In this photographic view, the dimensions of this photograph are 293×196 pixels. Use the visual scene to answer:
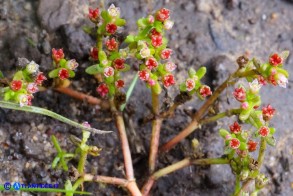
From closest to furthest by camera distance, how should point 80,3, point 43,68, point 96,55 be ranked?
point 96,55 < point 43,68 < point 80,3

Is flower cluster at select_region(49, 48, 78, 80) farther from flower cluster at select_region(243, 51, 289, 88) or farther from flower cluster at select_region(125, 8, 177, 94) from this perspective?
flower cluster at select_region(243, 51, 289, 88)

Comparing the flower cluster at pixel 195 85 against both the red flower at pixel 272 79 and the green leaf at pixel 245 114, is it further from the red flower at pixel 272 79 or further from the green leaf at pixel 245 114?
the red flower at pixel 272 79

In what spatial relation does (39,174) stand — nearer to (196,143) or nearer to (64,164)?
(64,164)

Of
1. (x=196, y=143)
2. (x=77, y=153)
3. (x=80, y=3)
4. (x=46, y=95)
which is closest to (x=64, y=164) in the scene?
(x=77, y=153)

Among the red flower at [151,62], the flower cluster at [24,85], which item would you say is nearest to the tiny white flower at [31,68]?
the flower cluster at [24,85]

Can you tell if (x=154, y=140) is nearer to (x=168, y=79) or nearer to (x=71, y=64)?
(x=168, y=79)

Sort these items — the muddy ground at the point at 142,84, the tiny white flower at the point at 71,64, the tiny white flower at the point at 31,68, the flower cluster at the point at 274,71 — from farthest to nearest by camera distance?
1. the muddy ground at the point at 142,84
2. the tiny white flower at the point at 71,64
3. the tiny white flower at the point at 31,68
4. the flower cluster at the point at 274,71
